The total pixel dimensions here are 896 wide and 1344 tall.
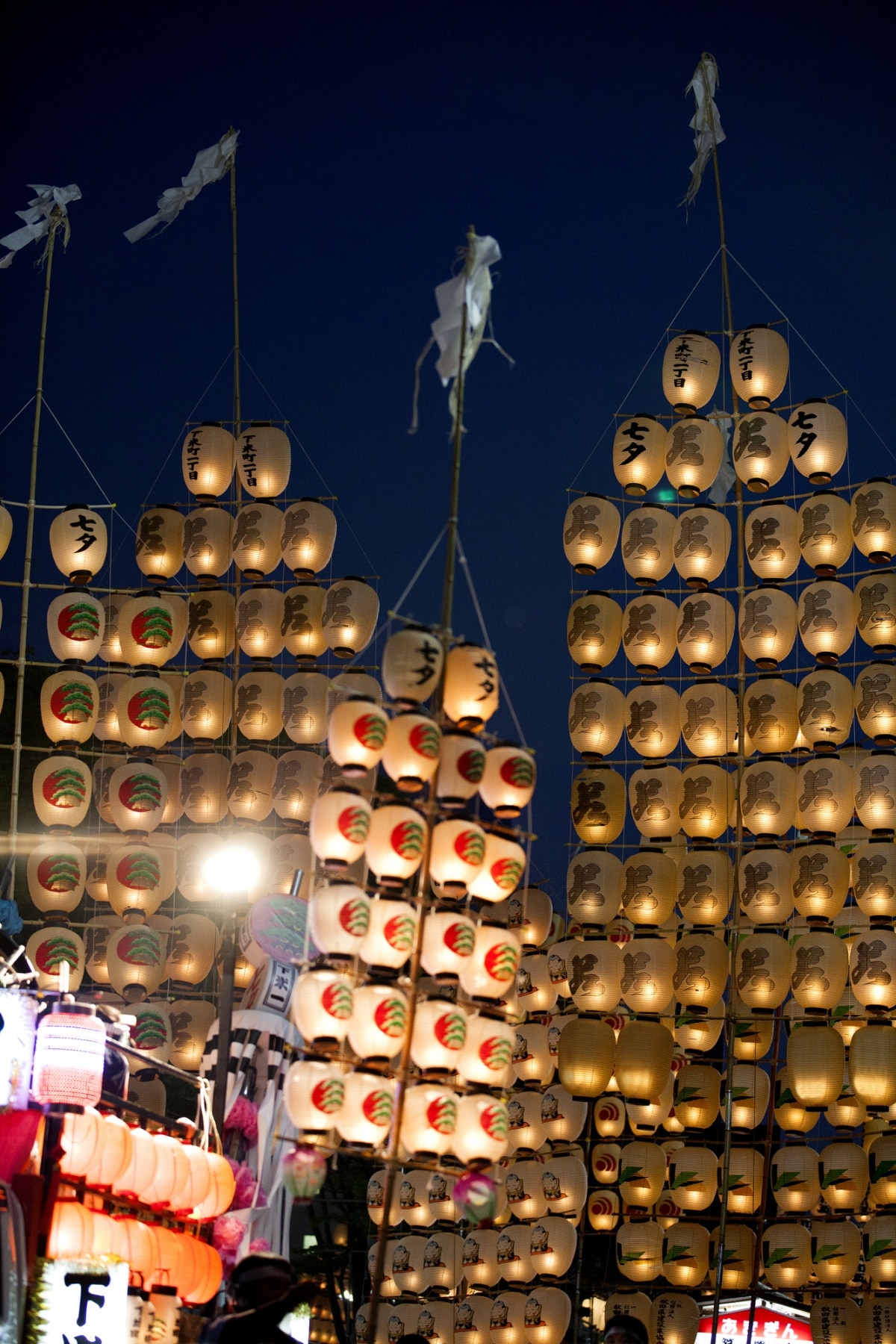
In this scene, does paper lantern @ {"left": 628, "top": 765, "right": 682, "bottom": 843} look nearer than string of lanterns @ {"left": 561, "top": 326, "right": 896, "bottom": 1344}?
No

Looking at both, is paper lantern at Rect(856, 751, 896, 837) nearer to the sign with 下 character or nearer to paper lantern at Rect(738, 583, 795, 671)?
paper lantern at Rect(738, 583, 795, 671)

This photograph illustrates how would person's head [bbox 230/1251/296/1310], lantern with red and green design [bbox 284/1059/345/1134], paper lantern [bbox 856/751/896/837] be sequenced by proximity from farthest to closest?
paper lantern [bbox 856/751/896/837] < lantern with red and green design [bbox 284/1059/345/1134] < person's head [bbox 230/1251/296/1310]

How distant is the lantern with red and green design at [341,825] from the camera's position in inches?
352

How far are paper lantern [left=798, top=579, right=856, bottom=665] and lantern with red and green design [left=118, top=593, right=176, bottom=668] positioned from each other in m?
5.93

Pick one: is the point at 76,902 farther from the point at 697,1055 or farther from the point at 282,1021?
the point at 697,1055

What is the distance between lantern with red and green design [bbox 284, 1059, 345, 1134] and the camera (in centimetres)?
863

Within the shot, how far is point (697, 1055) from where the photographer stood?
1531 centimetres

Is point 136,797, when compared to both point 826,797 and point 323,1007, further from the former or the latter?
point 323,1007

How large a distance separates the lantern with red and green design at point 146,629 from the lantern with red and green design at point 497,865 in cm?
733

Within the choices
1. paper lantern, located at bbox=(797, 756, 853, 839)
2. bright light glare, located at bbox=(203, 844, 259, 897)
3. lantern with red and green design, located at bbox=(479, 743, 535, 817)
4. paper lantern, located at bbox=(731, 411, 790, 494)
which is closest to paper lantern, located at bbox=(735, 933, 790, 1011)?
paper lantern, located at bbox=(797, 756, 853, 839)

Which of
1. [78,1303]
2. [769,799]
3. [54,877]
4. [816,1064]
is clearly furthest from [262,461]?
[78,1303]

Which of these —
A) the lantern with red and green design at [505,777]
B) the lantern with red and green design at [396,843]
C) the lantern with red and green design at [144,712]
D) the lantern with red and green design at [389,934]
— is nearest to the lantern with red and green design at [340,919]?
the lantern with red and green design at [389,934]

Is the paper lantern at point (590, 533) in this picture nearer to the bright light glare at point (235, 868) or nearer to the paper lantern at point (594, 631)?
the paper lantern at point (594, 631)

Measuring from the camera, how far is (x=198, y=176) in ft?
53.6
